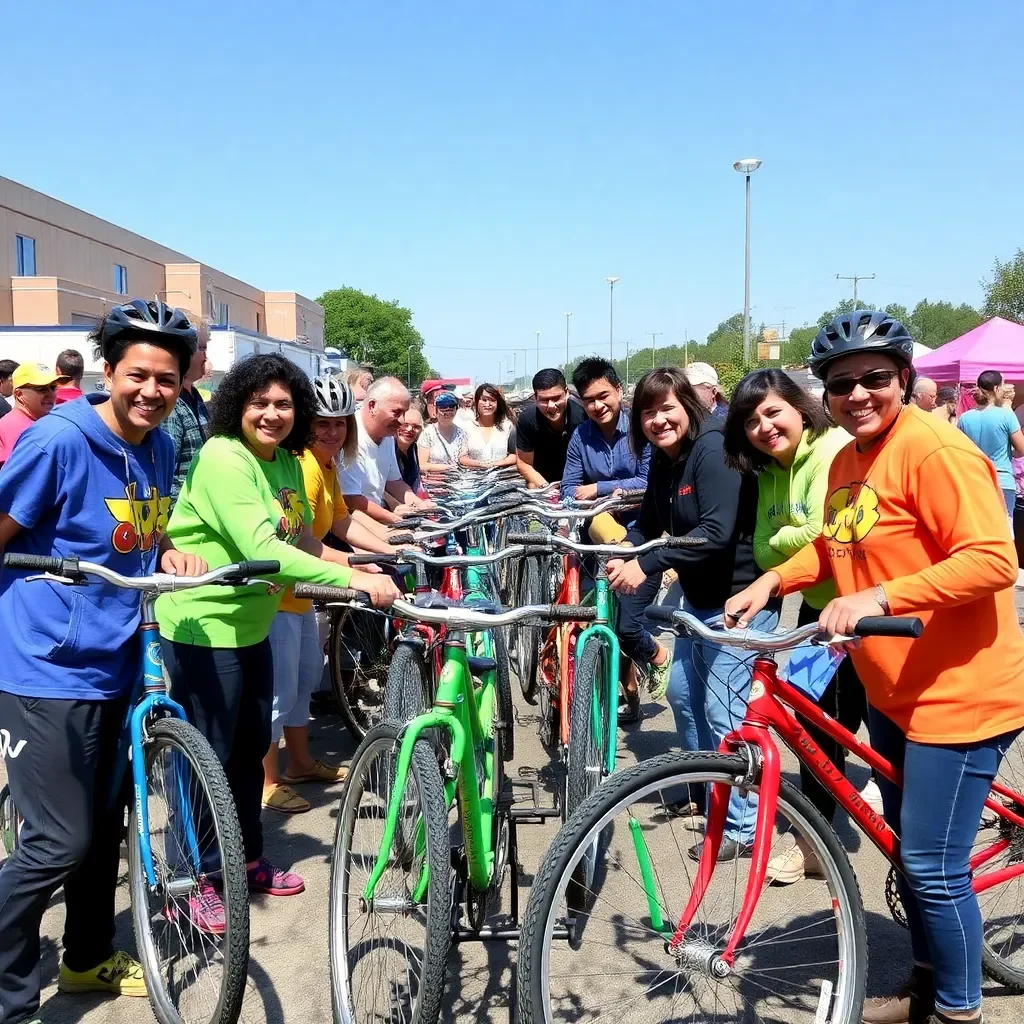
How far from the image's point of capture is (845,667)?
13.3 feet

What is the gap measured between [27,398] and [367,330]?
110158mm

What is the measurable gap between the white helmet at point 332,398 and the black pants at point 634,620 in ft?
5.92

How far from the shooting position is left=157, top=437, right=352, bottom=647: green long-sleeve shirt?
3232 mm

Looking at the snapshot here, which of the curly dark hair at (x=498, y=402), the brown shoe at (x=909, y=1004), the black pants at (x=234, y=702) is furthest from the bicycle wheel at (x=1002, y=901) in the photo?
the curly dark hair at (x=498, y=402)

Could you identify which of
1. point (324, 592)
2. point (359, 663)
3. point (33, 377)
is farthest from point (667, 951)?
point (33, 377)

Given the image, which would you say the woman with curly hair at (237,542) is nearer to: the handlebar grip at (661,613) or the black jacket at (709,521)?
the handlebar grip at (661,613)

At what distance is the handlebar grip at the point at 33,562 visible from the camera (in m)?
2.53

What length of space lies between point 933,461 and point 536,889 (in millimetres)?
1467

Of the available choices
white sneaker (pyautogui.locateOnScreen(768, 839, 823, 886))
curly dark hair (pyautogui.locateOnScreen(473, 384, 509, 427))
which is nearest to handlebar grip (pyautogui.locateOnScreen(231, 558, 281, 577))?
white sneaker (pyautogui.locateOnScreen(768, 839, 823, 886))

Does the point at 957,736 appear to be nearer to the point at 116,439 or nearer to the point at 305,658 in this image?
the point at 116,439

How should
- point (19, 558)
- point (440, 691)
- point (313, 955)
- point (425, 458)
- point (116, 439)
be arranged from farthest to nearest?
point (425, 458) → point (313, 955) → point (116, 439) → point (440, 691) → point (19, 558)

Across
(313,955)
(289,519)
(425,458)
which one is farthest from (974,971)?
(425,458)

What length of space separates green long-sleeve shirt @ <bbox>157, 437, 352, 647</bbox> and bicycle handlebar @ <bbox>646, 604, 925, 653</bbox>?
1.35 metres

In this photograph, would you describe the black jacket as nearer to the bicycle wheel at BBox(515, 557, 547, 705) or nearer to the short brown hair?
the short brown hair
